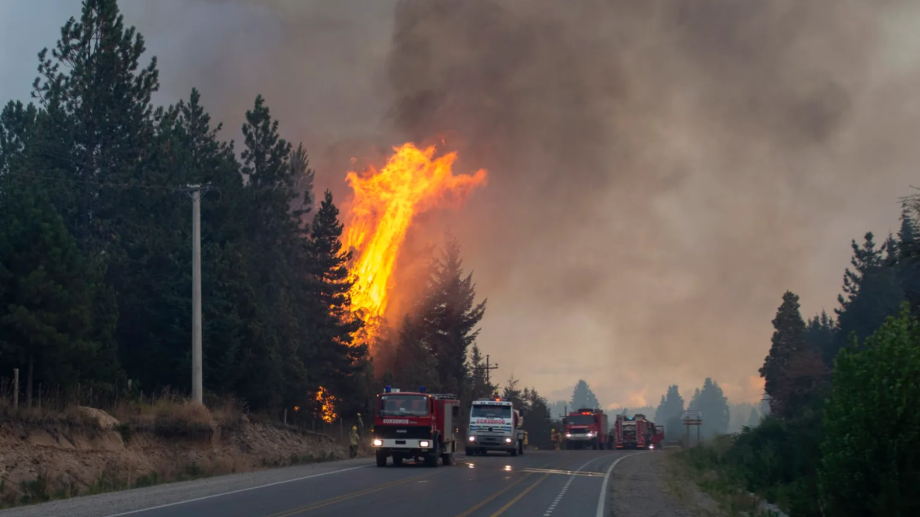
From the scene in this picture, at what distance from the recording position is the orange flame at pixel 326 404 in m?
68.7

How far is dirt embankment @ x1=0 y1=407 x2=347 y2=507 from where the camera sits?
2648 cm

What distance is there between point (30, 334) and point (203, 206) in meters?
24.1

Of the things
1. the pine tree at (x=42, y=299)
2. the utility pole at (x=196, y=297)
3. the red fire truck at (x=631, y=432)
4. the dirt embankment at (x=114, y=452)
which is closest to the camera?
the dirt embankment at (x=114, y=452)

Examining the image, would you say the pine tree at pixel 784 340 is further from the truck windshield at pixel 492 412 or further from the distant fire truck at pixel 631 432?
the truck windshield at pixel 492 412

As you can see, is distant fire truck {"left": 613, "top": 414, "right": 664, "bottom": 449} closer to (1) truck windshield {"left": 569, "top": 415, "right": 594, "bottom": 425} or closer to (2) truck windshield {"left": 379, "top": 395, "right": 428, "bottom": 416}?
(1) truck windshield {"left": 569, "top": 415, "right": 594, "bottom": 425}

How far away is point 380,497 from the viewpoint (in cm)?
2288

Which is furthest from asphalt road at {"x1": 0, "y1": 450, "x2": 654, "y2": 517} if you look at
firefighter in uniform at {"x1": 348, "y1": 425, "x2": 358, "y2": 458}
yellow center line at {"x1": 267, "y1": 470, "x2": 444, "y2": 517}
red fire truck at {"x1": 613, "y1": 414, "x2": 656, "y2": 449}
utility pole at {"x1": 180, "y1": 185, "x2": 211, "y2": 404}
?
red fire truck at {"x1": 613, "y1": 414, "x2": 656, "y2": 449}

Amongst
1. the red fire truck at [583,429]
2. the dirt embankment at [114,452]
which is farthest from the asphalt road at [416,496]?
the red fire truck at [583,429]

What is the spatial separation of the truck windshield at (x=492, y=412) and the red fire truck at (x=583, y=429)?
25560mm

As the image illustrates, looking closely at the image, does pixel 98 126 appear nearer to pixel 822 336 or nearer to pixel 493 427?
pixel 493 427

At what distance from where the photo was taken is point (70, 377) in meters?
34.6

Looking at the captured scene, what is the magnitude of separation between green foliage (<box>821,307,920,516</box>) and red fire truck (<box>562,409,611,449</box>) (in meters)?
60.9

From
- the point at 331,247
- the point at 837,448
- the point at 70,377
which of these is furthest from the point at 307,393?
the point at 837,448

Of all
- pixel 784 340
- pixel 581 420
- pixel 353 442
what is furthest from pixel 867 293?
pixel 353 442
